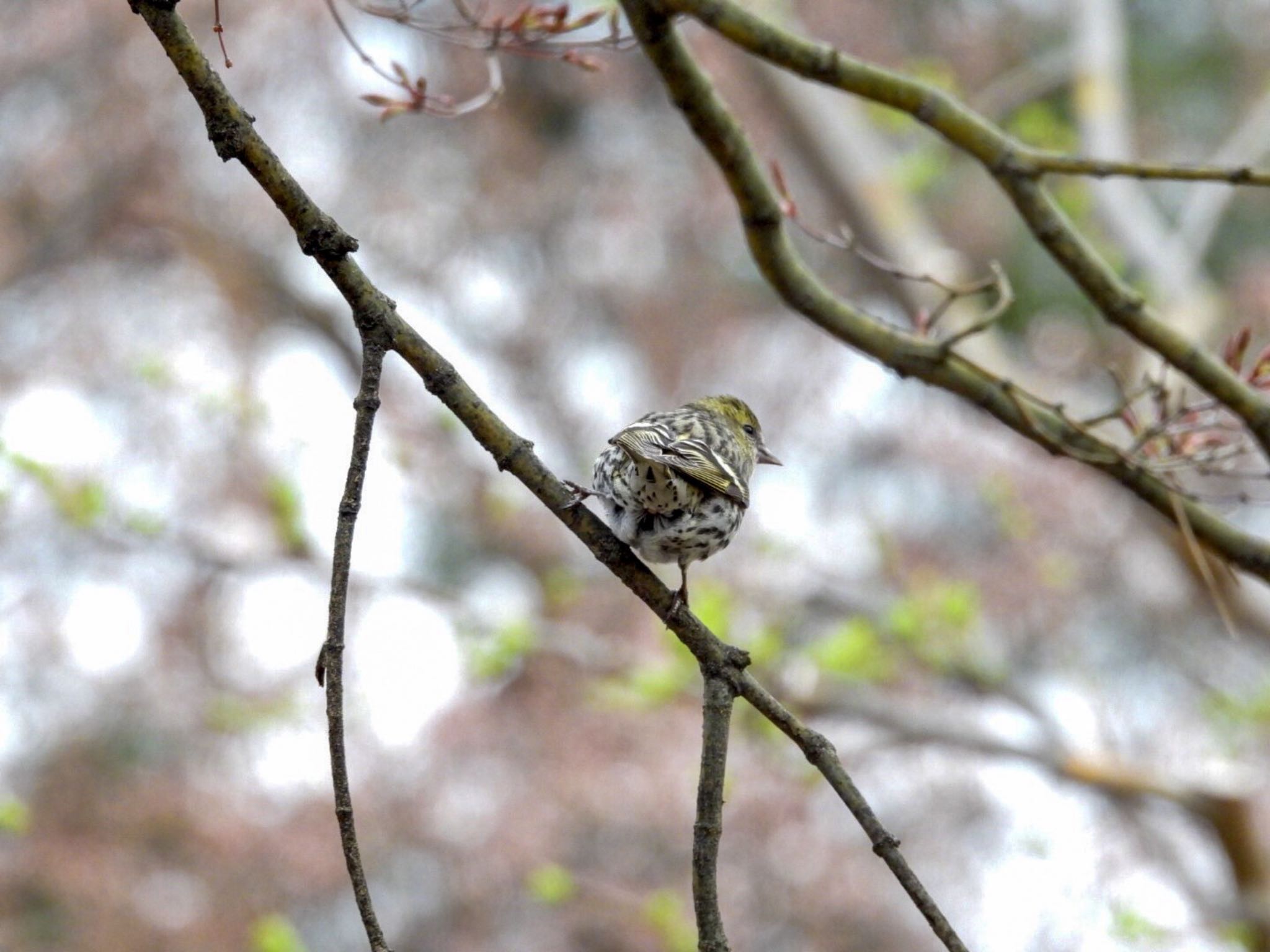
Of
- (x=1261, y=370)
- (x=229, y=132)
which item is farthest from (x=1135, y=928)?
(x=229, y=132)

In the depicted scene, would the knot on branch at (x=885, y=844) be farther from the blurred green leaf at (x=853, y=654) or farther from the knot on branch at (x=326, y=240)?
the blurred green leaf at (x=853, y=654)

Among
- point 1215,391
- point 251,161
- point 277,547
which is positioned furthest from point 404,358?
point 277,547

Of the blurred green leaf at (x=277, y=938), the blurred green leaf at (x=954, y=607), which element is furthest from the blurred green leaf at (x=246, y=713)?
the blurred green leaf at (x=954, y=607)

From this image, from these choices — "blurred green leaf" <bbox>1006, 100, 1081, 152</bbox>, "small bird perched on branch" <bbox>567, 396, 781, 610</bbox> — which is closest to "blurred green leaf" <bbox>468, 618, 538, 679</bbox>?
"small bird perched on branch" <bbox>567, 396, 781, 610</bbox>

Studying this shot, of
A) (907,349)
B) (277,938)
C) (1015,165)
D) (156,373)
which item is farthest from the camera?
(156,373)

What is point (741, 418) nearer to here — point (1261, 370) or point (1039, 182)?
point (1039, 182)
